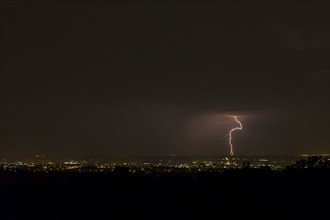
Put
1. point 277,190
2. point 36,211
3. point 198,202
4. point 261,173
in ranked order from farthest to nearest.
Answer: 1. point 261,173
2. point 277,190
3. point 198,202
4. point 36,211

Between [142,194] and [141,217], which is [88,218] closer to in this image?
[141,217]

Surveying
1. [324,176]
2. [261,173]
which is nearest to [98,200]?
[324,176]

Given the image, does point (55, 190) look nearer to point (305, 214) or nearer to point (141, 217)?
point (141, 217)

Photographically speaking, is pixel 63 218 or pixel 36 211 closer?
pixel 63 218

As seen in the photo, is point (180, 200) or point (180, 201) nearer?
point (180, 201)

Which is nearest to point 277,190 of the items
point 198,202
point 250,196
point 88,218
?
point 250,196

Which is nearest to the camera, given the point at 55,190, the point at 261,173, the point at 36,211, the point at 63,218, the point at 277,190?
the point at 63,218
